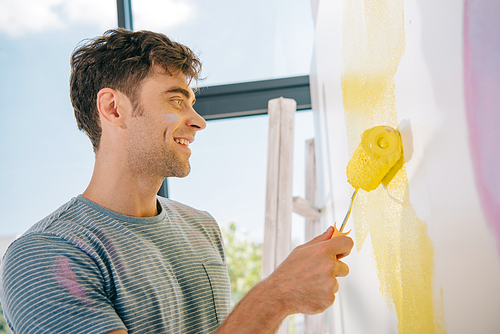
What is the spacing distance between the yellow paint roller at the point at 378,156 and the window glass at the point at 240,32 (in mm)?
1428

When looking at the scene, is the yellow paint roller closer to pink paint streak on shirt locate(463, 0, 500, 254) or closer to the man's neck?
pink paint streak on shirt locate(463, 0, 500, 254)

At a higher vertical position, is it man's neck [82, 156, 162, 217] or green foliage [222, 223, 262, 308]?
man's neck [82, 156, 162, 217]

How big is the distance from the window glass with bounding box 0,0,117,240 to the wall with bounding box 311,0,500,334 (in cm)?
182

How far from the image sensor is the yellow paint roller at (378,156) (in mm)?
648

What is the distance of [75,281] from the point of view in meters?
0.78

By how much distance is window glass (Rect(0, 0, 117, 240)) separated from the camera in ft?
7.15

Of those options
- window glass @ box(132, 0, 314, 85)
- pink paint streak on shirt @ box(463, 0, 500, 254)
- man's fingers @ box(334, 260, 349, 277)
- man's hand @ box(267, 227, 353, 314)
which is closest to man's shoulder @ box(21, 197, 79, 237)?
man's hand @ box(267, 227, 353, 314)

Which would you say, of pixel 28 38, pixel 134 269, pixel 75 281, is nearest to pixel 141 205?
pixel 134 269

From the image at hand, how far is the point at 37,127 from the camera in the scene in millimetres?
2205

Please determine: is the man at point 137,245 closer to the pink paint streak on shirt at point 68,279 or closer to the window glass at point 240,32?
the pink paint streak on shirt at point 68,279

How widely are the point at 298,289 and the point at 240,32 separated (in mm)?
1832

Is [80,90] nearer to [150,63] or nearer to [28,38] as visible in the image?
[150,63]

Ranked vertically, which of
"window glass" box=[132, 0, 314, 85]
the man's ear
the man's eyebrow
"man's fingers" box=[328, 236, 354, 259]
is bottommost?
"man's fingers" box=[328, 236, 354, 259]

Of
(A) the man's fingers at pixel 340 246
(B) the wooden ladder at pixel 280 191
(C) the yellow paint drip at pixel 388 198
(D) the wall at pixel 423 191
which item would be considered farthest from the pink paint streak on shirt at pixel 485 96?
(B) the wooden ladder at pixel 280 191
